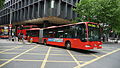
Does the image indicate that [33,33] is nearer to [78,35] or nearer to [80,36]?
[78,35]

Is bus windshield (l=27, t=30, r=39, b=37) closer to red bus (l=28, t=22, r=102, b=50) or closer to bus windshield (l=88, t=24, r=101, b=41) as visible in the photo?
red bus (l=28, t=22, r=102, b=50)

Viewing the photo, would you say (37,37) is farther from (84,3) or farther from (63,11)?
(63,11)

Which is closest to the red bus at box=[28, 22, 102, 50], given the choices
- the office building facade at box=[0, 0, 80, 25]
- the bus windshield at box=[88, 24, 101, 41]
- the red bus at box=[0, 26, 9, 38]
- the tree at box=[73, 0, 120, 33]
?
the bus windshield at box=[88, 24, 101, 41]

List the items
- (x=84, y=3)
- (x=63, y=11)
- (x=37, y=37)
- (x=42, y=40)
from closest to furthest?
(x=42, y=40) → (x=37, y=37) → (x=84, y=3) → (x=63, y=11)

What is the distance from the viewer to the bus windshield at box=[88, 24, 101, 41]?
11.2 m

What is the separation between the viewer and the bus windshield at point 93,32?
440 inches

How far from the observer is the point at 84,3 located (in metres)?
30.1

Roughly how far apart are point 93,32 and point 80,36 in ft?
4.05

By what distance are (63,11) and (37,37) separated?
1942 centimetres

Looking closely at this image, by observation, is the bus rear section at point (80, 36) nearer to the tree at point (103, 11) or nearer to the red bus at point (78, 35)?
the red bus at point (78, 35)

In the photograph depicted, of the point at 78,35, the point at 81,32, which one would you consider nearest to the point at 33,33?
the point at 78,35

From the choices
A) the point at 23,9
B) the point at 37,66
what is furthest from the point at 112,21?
the point at 23,9

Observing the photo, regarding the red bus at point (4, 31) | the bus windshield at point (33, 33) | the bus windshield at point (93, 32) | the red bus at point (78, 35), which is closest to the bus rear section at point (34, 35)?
the bus windshield at point (33, 33)

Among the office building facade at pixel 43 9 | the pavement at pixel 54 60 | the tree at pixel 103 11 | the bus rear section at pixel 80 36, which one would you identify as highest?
the office building facade at pixel 43 9
